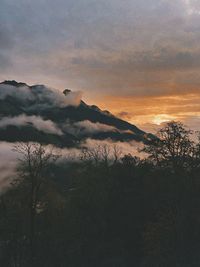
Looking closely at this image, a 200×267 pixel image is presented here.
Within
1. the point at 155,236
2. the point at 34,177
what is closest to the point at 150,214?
the point at 155,236

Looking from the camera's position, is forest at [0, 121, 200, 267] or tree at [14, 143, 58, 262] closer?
forest at [0, 121, 200, 267]

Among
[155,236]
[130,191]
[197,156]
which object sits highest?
[197,156]

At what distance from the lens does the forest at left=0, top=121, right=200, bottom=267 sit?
52.0 m

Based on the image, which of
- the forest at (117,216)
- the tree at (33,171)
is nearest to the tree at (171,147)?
the forest at (117,216)

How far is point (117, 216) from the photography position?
5719 cm

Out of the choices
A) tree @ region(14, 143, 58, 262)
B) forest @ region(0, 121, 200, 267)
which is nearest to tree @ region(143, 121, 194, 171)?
forest @ region(0, 121, 200, 267)

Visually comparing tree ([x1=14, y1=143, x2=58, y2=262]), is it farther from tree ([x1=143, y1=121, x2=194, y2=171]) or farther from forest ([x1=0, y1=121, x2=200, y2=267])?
tree ([x1=143, y1=121, x2=194, y2=171])

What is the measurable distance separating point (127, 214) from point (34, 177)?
14.1 m

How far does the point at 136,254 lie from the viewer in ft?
180

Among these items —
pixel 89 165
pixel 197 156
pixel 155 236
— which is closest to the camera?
pixel 155 236

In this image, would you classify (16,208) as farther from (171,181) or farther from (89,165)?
(171,181)

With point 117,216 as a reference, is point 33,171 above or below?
→ above

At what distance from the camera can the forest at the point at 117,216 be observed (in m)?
52.0

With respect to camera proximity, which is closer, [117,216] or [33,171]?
[33,171]
